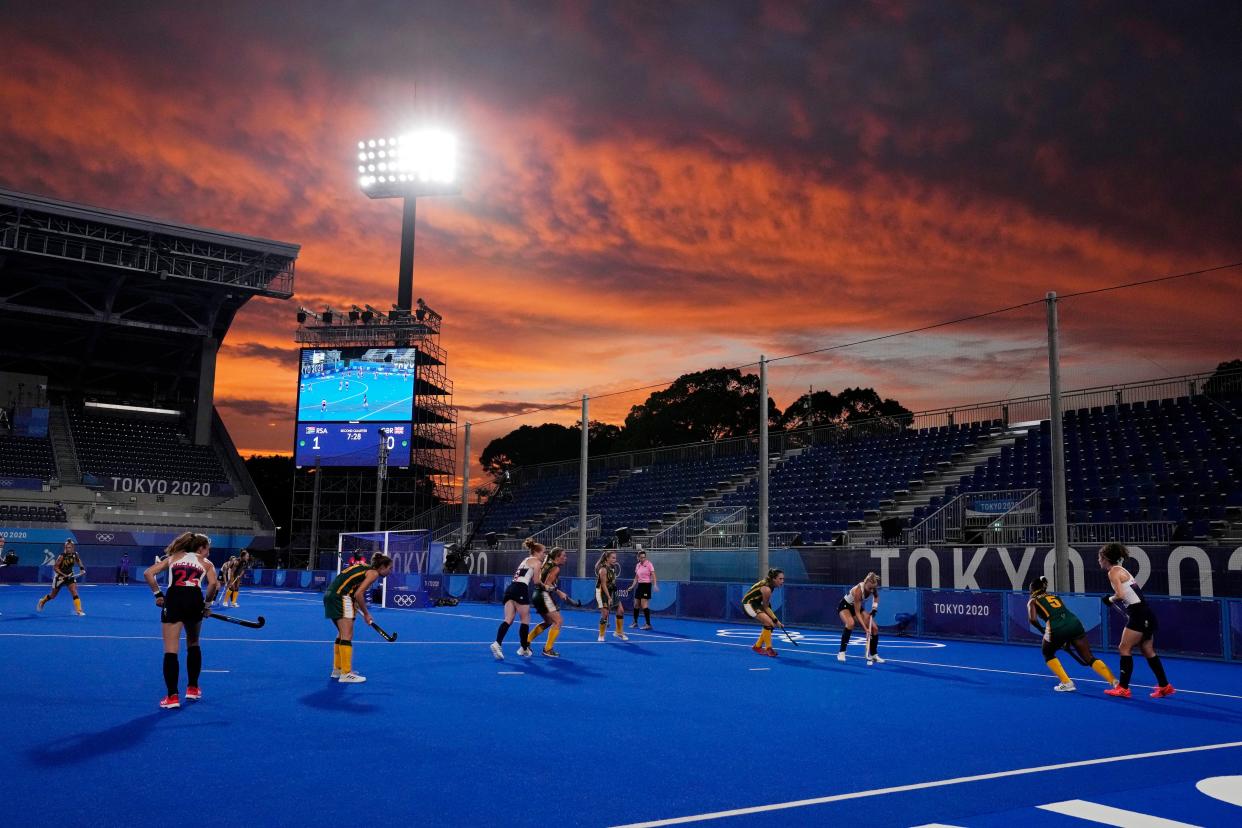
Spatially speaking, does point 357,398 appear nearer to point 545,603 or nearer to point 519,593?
point 545,603

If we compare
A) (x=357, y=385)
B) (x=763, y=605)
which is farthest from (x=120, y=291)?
(x=763, y=605)

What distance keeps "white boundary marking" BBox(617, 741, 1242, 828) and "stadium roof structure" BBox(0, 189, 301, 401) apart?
174 ft

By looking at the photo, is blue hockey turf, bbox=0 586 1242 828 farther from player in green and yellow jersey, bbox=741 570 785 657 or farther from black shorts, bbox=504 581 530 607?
player in green and yellow jersey, bbox=741 570 785 657

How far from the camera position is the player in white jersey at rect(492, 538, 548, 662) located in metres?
16.6

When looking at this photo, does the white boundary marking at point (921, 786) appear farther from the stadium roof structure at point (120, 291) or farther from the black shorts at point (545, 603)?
the stadium roof structure at point (120, 291)

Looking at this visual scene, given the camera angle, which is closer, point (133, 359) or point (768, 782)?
point (768, 782)

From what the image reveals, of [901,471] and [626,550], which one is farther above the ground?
[901,471]

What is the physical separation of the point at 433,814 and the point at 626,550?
2944 centimetres

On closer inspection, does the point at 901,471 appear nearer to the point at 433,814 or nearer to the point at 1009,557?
the point at 1009,557

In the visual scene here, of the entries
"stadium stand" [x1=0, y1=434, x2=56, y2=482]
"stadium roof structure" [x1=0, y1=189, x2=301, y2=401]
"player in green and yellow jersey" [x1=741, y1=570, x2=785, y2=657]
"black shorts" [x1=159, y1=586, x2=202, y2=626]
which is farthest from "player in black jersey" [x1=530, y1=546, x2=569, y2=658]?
"stadium stand" [x1=0, y1=434, x2=56, y2=482]

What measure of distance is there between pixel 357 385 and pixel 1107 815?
173 feet

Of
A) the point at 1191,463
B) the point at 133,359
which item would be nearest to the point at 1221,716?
the point at 1191,463

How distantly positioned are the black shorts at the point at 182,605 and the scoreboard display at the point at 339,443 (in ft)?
146

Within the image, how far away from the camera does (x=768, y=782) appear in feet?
24.6
